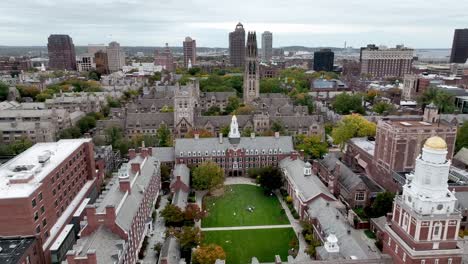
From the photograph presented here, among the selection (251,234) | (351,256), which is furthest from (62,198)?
(351,256)

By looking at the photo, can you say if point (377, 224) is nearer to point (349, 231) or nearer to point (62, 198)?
point (349, 231)

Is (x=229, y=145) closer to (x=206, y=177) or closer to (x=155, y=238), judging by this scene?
(x=206, y=177)

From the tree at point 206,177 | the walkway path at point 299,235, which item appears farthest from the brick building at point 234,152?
the walkway path at point 299,235

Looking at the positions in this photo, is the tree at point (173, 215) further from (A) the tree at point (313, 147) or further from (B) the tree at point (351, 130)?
(B) the tree at point (351, 130)

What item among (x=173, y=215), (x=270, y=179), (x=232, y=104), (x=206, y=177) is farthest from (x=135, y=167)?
(x=232, y=104)

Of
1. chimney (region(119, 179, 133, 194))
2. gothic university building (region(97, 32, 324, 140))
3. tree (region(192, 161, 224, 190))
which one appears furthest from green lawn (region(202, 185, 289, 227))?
gothic university building (region(97, 32, 324, 140))
